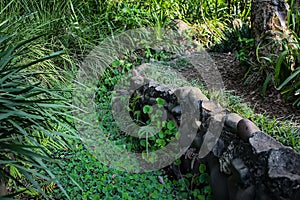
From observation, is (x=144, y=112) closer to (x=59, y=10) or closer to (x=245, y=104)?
(x=245, y=104)

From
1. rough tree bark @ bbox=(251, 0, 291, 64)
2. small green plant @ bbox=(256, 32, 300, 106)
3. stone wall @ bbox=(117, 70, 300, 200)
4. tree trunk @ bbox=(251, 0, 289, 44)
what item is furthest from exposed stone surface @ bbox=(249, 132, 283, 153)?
tree trunk @ bbox=(251, 0, 289, 44)

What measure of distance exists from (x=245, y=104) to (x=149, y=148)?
85 centimetres

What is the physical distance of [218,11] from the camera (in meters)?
5.66

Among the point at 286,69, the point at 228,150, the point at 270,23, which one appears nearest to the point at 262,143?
the point at 228,150

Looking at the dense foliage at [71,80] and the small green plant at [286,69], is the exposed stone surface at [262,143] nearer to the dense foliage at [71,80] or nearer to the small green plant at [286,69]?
the dense foliage at [71,80]

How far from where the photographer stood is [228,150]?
2512 millimetres

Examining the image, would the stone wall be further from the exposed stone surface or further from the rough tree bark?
the rough tree bark

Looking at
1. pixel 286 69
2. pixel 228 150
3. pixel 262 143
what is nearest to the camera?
pixel 262 143

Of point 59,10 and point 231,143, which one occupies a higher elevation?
point 59,10

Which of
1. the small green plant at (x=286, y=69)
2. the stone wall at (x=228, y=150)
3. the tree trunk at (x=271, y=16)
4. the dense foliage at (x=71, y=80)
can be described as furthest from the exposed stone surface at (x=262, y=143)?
the tree trunk at (x=271, y=16)

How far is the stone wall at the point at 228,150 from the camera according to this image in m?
2.01

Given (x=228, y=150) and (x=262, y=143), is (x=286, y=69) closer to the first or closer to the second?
(x=228, y=150)

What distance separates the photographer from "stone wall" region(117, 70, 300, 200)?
2.01 meters

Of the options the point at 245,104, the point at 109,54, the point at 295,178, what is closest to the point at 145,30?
the point at 109,54
